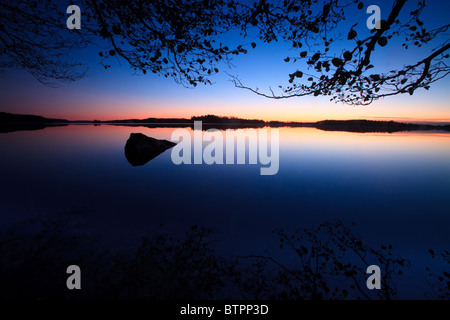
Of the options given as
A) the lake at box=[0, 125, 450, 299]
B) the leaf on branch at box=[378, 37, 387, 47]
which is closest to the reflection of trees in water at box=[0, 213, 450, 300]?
the lake at box=[0, 125, 450, 299]

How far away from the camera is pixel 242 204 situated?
25.3 feet

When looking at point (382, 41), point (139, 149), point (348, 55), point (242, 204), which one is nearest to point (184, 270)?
point (242, 204)

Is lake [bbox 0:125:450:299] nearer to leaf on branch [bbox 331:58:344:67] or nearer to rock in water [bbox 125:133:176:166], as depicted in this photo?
rock in water [bbox 125:133:176:166]

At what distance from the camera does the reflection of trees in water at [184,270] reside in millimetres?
3309

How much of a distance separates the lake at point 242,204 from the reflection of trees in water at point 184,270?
179mm

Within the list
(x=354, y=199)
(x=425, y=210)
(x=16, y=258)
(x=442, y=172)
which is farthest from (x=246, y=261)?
(x=442, y=172)

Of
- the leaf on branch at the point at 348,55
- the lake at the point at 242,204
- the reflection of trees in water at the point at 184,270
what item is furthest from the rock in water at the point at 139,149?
the leaf on branch at the point at 348,55

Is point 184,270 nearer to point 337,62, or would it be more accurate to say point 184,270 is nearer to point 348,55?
point 337,62

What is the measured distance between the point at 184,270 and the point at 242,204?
431 centimetres

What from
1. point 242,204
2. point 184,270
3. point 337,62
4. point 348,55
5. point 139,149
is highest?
point 348,55

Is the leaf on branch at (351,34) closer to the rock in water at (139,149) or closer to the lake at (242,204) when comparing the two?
the lake at (242,204)

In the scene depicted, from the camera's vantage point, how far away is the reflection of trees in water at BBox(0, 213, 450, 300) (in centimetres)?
331
